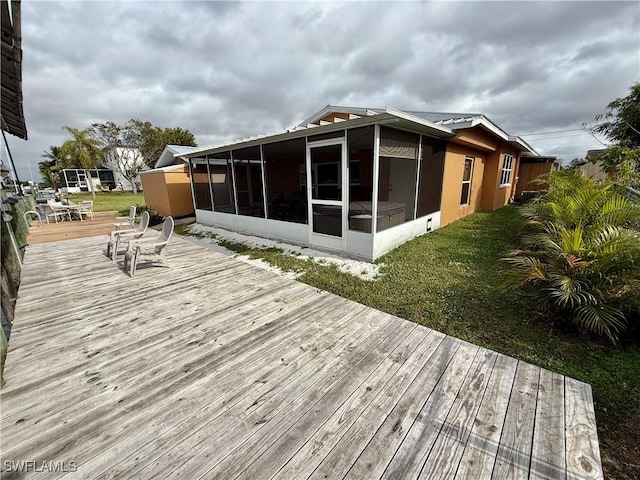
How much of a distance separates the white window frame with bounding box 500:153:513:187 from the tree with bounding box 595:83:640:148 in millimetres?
4679

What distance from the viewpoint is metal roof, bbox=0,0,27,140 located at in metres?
2.91

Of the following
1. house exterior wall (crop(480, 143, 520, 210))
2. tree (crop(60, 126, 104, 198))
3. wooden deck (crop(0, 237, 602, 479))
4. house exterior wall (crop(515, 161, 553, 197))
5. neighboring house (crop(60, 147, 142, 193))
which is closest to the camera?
wooden deck (crop(0, 237, 602, 479))

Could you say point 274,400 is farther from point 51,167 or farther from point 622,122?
point 51,167

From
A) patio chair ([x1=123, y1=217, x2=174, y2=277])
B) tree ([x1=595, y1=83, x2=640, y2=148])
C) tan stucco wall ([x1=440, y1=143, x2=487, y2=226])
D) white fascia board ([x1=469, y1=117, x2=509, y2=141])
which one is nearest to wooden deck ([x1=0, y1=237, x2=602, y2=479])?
patio chair ([x1=123, y1=217, x2=174, y2=277])

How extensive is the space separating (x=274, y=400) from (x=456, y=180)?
837cm

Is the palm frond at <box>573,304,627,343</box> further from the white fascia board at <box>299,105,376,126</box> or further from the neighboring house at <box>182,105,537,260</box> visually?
the white fascia board at <box>299,105,376,126</box>

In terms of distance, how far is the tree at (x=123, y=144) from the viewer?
24306 mm

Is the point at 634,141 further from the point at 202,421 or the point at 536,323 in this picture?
the point at 202,421

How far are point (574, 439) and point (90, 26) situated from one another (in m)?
8.97

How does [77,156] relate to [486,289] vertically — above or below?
above

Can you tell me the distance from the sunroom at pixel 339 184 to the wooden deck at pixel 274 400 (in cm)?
265

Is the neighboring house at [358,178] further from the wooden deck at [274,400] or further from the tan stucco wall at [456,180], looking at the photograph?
the wooden deck at [274,400]

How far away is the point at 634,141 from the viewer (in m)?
12.0

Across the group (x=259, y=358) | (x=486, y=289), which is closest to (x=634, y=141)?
(x=486, y=289)
